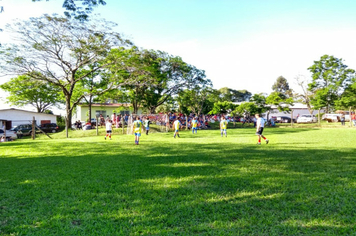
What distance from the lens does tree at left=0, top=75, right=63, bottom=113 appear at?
→ 33578 mm

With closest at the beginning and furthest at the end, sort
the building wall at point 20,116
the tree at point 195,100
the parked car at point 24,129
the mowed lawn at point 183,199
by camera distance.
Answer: the mowed lawn at point 183,199 → the parked car at point 24,129 → the building wall at point 20,116 → the tree at point 195,100

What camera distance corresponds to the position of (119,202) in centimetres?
434

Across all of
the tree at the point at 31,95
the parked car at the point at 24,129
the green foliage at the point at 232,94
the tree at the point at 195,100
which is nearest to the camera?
the parked car at the point at 24,129

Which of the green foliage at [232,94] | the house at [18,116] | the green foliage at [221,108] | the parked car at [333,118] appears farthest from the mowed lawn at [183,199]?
the green foliage at [232,94]

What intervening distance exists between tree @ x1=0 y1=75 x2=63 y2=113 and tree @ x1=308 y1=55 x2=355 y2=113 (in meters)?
36.8

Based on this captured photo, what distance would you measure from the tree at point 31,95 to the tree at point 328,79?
36.8 m

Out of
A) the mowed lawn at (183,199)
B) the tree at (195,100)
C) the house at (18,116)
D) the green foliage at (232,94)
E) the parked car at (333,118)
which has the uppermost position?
the green foliage at (232,94)

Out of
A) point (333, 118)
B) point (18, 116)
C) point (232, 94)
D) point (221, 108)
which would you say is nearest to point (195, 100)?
point (221, 108)

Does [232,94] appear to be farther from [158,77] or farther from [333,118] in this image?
[158,77]

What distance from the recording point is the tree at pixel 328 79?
122 ft

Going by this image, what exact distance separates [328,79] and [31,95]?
154 feet

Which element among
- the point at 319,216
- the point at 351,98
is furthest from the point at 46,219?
the point at 351,98

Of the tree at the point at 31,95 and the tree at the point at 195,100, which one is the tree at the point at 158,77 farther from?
the tree at the point at 31,95

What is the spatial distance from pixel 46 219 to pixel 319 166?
651cm
